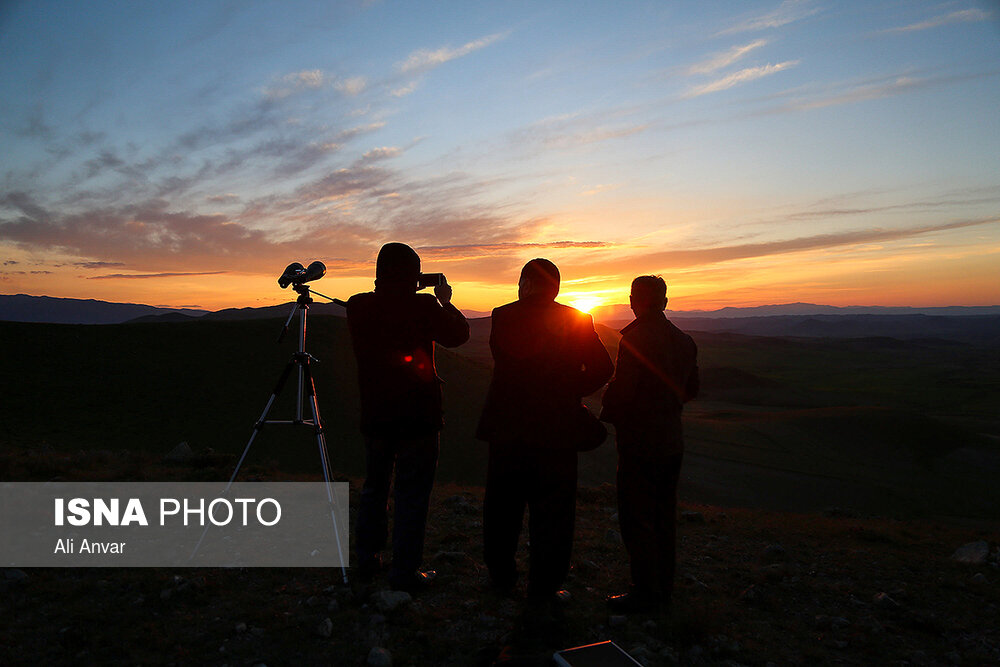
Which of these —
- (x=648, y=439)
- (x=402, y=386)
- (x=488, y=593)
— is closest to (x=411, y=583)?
(x=488, y=593)

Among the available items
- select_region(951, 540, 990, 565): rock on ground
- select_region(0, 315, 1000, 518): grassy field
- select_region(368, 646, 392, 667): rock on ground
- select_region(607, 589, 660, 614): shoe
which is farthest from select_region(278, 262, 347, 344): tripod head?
select_region(0, 315, 1000, 518): grassy field

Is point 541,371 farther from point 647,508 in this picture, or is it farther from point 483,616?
point 483,616

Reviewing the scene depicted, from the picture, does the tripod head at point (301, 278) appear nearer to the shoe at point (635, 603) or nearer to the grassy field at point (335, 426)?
the shoe at point (635, 603)

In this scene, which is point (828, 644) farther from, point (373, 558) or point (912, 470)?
point (912, 470)

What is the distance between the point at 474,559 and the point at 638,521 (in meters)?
1.71

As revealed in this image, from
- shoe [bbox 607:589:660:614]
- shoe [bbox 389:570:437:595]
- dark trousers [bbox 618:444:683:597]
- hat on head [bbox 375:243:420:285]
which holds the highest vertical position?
hat on head [bbox 375:243:420:285]

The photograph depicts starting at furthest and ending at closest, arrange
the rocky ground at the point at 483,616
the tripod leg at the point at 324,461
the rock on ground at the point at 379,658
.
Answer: the tripod leg at the point at 324,461 < the rocky ground at the point at 483,616 < the rock on ground at the point at 379,658

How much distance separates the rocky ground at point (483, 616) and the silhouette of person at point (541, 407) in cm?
53

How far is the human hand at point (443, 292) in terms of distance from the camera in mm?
3697

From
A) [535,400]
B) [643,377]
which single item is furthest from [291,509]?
[643,377]

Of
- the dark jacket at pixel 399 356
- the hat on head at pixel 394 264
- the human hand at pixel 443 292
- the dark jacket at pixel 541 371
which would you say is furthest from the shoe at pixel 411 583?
the hat on head at pixel 394 264

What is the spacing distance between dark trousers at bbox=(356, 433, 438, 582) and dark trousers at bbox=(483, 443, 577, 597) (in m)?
0.49

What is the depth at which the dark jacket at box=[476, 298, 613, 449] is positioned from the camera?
130 inches

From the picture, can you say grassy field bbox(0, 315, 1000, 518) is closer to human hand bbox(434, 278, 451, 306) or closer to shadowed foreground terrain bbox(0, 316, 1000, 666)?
shadowed foreground terrain bbox(0, 316, 1000, 666)
